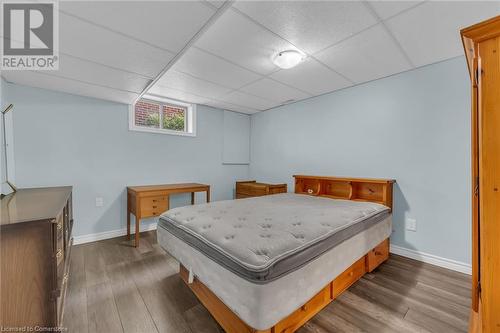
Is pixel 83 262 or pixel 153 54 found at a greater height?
pixel 153 54

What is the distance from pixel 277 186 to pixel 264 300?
2.89 metres

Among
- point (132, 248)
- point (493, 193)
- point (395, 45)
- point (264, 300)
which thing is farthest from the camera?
point (132, 248)

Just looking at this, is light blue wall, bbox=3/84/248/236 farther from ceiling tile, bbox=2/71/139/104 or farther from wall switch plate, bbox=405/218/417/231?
wall switch plate, bbox=405/218/417/231

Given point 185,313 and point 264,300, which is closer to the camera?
point 264,300

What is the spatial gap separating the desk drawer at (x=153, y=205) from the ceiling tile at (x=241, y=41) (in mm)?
2164

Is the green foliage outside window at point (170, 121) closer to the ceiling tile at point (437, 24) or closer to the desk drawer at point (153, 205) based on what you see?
the desk drawer at point (153, 205)

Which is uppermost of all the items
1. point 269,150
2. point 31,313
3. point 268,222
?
point 269,150

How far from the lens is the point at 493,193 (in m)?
0.85

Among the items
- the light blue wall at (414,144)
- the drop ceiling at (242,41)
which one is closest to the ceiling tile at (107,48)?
the drop ceiling at (242,41)

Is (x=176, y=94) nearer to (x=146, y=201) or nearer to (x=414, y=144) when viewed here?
(x=146, y=201)

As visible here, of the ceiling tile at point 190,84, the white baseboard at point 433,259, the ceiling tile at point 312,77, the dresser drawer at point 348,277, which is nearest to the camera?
the dresser drawer at point 348,277

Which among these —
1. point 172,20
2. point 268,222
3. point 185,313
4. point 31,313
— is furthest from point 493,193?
point 31,313

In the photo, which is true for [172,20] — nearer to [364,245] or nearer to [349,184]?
[364,245]

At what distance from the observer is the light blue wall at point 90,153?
8.56 ft
